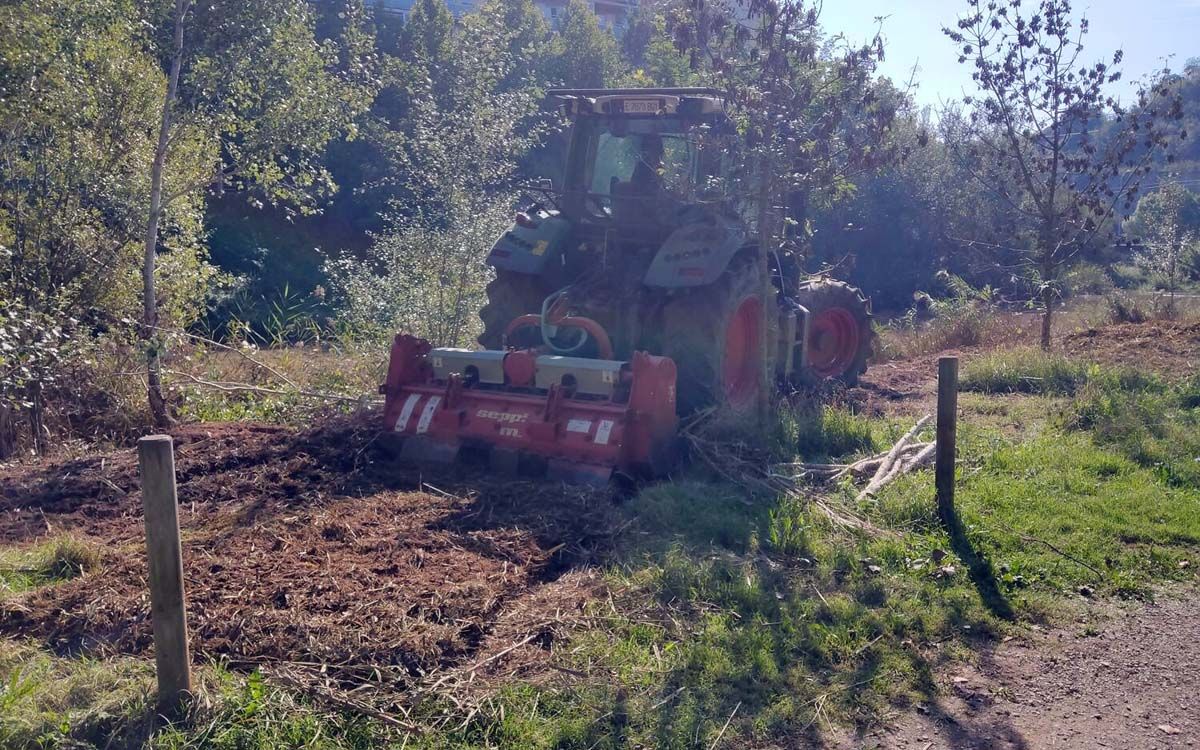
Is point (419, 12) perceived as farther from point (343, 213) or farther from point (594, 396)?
point (594, 396)

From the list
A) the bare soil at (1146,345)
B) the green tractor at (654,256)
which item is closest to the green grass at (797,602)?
the green tractor at (654,256)

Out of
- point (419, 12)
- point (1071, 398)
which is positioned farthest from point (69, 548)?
point (419, 12)

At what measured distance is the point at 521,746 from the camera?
3766 mm

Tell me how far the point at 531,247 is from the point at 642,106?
148cm

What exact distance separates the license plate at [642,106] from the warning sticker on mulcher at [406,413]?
9.94 feet

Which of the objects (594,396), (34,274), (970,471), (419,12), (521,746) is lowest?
(521,746)

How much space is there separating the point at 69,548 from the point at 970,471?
5668 mm

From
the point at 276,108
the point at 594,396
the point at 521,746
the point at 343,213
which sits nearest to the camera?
the point at 521,746

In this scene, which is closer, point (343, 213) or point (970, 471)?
point (970, 471)

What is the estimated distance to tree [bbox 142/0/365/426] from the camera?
8.96 meters

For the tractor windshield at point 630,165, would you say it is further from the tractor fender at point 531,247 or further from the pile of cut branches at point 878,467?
the pile of cut branches at point 878,467

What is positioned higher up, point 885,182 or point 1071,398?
point 885,182

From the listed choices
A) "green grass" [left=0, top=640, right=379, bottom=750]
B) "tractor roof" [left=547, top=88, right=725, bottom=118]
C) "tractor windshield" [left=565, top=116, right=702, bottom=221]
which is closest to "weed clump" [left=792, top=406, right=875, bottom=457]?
"tractor windshield" [left=565, top=116, right=702, bottom=221]

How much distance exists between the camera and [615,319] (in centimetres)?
817
